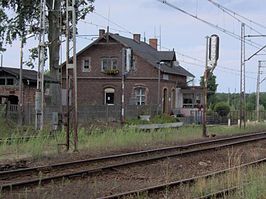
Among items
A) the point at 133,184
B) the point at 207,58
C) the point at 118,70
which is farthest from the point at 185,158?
the point at 118,70

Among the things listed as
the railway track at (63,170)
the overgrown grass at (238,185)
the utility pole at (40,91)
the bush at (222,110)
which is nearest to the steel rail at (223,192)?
the overgrown grass at (238,185)

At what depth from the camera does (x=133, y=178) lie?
13.5m

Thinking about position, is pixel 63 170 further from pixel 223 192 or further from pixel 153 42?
pixel 153 42

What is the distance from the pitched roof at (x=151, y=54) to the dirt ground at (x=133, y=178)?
37.0m

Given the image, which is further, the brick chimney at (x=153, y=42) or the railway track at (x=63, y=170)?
the brick chimney at (x=153, y=42)

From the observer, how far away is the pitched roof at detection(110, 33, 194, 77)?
56.5 metres

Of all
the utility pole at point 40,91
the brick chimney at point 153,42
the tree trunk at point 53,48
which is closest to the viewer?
the utility pole at point 40,91

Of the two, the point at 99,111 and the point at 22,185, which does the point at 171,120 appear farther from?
the point at 22,185

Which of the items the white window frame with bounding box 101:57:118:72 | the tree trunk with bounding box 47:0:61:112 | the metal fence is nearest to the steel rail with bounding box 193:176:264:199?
the metal fence

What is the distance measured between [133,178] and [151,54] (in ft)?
157

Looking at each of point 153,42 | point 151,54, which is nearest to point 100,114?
point 151,54

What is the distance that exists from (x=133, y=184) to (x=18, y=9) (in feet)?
95.3

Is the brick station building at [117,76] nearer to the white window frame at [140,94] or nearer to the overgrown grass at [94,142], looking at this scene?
the white window frame at [140,94]

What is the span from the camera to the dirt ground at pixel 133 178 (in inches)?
423
